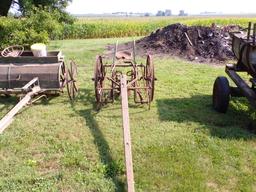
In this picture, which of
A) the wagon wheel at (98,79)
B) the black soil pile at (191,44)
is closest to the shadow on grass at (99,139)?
the wagon wheel at (98,79)

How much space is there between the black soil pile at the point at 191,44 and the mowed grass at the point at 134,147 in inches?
237

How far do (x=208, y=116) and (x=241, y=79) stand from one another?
0.94m

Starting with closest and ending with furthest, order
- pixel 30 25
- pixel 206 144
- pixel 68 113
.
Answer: pixel 206 144 → pixel 68 113 → pixel 30 25

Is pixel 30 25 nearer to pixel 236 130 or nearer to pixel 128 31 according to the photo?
pixel 236 130

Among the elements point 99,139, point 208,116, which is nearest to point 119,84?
point 99,139

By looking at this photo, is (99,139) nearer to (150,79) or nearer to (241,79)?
(150,79)

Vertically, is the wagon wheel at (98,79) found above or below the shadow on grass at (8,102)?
above

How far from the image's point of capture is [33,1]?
21.0 metres

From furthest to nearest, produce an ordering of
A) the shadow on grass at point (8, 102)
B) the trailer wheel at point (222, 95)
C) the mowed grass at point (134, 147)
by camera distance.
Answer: the shadow on grass at point (8, 102) < the trailer wheel at point (222, 95) < the mowed grass at point (134, 147)

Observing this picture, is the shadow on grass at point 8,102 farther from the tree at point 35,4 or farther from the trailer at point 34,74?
the tree at point 35,4

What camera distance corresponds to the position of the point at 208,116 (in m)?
6.64

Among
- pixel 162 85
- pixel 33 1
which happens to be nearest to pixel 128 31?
pixel 33 1

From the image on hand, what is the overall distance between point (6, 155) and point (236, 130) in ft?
11.9

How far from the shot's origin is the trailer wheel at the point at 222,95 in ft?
Answer: 21.4
